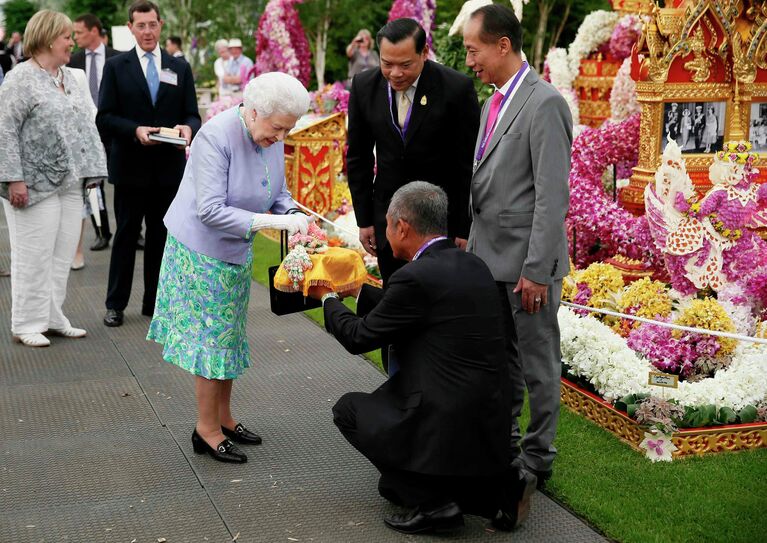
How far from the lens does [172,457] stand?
15.1 ft

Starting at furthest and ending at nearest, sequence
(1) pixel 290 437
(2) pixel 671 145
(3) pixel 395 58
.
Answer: (2) pixel 671 145 < (1) pixel 290 437 < (3) pixel 395 58

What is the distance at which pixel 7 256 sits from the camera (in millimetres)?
9453

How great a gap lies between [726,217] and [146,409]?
10.8ft

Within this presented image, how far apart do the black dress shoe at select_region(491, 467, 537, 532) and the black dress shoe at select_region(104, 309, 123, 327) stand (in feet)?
12.5

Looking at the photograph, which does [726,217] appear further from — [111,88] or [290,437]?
[111,88]

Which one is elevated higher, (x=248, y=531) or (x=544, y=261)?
(x=544, y=261)

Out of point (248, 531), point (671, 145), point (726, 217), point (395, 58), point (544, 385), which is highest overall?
point (395, 58)

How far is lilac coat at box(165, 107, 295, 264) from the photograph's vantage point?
410 cm

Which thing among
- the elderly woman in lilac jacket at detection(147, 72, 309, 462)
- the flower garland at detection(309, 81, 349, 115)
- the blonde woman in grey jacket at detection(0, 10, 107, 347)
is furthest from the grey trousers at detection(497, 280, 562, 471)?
the flower garland at detection(309, 81, 349, 115)

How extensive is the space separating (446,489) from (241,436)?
132cm

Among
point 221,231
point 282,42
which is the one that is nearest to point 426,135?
point 221,231

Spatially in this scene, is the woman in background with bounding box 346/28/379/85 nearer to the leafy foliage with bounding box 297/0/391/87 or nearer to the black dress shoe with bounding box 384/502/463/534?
the leafy foliage with bounding box 297/0/391/87

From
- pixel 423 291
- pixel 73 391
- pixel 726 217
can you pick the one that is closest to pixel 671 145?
pixel 726 217

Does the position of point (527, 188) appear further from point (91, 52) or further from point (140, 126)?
point (91, 52)
